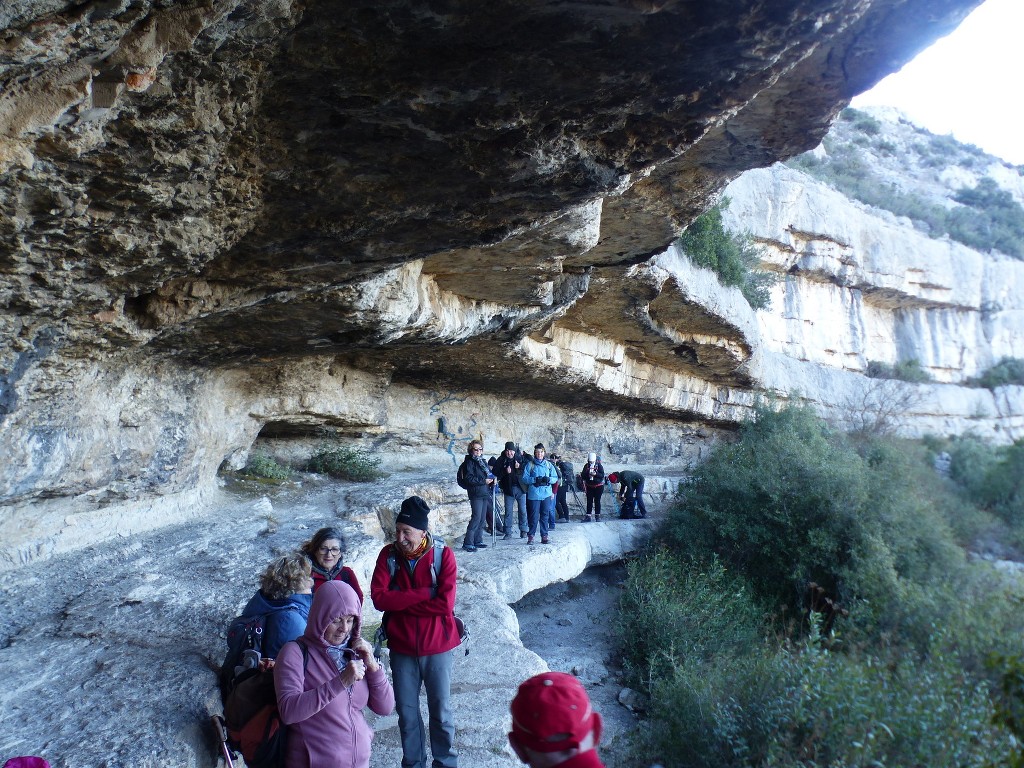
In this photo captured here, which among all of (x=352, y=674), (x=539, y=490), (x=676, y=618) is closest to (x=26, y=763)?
(x=352, y=674)

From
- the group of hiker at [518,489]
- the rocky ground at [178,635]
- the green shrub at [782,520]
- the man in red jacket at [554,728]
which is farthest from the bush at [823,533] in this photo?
the man in red jacket at [554,728]

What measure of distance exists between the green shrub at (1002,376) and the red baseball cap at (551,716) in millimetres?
27645

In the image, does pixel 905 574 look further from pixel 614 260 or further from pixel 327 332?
pixel 327 332

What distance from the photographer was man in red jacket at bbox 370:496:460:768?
2.89 m

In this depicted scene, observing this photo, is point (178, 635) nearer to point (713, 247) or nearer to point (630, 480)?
point (630, 480)

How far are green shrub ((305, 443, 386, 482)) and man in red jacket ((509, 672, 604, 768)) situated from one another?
7.07 meters

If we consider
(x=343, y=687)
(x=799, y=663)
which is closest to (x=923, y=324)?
(x=799, y=663)

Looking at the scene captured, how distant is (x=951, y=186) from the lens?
103ft

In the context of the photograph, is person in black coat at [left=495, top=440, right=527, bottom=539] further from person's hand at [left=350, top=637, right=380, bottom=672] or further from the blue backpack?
person's hand at [left=350, top=637, right=380, bottom=672]

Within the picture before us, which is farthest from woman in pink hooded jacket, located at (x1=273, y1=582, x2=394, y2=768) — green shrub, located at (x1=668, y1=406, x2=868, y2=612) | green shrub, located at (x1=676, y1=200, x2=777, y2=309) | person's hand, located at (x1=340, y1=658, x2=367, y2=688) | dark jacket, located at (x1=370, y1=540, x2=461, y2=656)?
green shrub, located at (x1=676, y1=200, x2=777, y2=309)

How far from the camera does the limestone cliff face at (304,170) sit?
204 centimetres

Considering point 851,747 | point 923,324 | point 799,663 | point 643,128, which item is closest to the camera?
point 643,128

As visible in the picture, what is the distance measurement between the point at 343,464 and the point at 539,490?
2684 millimetres

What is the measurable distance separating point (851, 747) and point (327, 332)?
4751 millimetres
